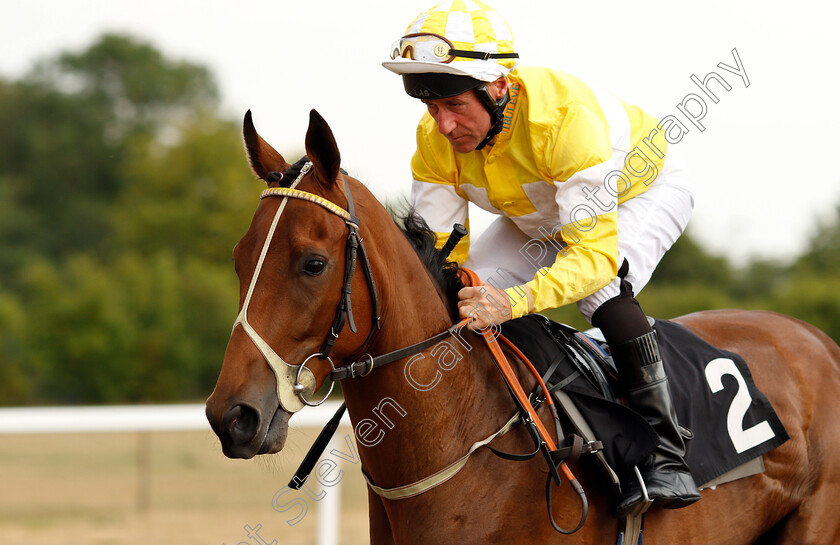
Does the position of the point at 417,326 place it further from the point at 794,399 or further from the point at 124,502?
the point at 124,502

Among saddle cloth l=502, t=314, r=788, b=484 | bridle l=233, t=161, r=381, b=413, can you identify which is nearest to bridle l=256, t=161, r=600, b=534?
bridle l=233, t=161, r=381, b=413

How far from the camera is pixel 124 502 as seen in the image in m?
5.90

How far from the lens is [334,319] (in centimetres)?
229

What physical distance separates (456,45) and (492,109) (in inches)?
9.7

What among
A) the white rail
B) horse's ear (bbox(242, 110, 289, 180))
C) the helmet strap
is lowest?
the white rail

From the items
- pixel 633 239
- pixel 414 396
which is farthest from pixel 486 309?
pixel 633 239

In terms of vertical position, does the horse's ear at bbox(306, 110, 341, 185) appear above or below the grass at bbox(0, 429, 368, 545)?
above

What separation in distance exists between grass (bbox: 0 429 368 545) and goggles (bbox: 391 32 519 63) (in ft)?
11.0

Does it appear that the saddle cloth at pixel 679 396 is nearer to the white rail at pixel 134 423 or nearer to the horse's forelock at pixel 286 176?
the horse's forelock at pixel 286 176

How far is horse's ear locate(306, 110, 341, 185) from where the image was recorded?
2324 mm

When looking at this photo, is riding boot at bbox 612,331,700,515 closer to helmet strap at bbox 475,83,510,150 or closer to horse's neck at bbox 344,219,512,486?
horse's neck at bbox 344,219,512,486

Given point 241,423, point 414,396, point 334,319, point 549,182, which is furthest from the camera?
point 549,182

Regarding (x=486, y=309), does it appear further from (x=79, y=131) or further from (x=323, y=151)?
(x=79, y=131)

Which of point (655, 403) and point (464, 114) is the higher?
point (464, 114)
